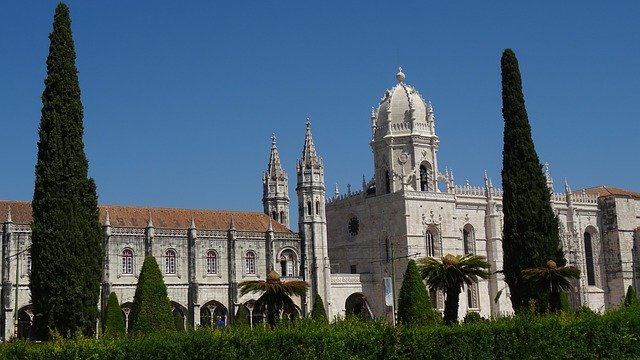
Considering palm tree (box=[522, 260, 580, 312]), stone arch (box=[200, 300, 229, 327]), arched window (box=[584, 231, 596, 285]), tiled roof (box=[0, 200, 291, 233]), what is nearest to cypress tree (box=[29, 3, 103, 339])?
palm tree (box=[522, 260, 580, 312])

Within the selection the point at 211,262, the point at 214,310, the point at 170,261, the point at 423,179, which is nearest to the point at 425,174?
the point at 423,179

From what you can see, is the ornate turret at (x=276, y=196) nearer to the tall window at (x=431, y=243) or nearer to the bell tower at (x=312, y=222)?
the bell tower at (x=312, y=222)

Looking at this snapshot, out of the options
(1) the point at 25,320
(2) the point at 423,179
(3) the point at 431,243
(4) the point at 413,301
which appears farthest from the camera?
(2) the point at 423,179

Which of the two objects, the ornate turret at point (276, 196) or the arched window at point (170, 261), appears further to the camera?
the ornate turret at point (276, 196)

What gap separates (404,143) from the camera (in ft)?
223

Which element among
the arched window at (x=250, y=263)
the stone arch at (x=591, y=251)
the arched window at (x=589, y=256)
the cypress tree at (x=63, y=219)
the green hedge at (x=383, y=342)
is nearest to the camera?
the green hedge at (x=383, y=342)

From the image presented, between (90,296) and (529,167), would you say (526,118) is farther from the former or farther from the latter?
(90,296)

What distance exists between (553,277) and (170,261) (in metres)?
30.8

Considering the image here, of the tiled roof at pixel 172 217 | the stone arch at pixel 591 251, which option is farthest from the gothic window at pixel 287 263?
the stone arch at pixel 591 251

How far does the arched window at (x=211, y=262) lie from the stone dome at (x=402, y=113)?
58.2ft

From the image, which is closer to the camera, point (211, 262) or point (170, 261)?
point (170, 261)

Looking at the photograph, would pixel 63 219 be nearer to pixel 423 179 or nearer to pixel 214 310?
pixel 214 310

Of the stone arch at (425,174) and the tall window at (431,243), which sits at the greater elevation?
the stone arch at (425,174)

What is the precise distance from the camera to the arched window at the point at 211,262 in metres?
60.2
